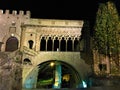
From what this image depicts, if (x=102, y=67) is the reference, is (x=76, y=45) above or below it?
above

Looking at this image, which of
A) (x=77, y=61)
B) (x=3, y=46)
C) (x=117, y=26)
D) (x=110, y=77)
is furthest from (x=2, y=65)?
(x=117, y=26)

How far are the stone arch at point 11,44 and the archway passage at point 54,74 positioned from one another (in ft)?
17.2

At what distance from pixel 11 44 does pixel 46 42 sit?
5.51 metres

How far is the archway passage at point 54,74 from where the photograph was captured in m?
36.2

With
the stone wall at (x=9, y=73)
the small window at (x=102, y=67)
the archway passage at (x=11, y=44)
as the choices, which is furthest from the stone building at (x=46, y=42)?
the stone wall at (x=9, y=73)

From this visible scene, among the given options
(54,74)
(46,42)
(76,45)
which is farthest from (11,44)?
(76,45)

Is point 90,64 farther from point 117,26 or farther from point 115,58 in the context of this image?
point 117,26

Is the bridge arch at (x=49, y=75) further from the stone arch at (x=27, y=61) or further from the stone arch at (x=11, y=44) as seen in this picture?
the stone arch at (x=11, y=44)

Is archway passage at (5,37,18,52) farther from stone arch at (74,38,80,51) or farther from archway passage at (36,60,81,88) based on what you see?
stone arch at (74,38,80,51)

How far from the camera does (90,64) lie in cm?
3516

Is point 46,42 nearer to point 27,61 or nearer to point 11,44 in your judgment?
point 27,61

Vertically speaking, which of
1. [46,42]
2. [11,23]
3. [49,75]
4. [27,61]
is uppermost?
[11,23]

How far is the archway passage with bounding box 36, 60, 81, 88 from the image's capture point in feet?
119

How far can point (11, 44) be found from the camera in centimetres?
3725
